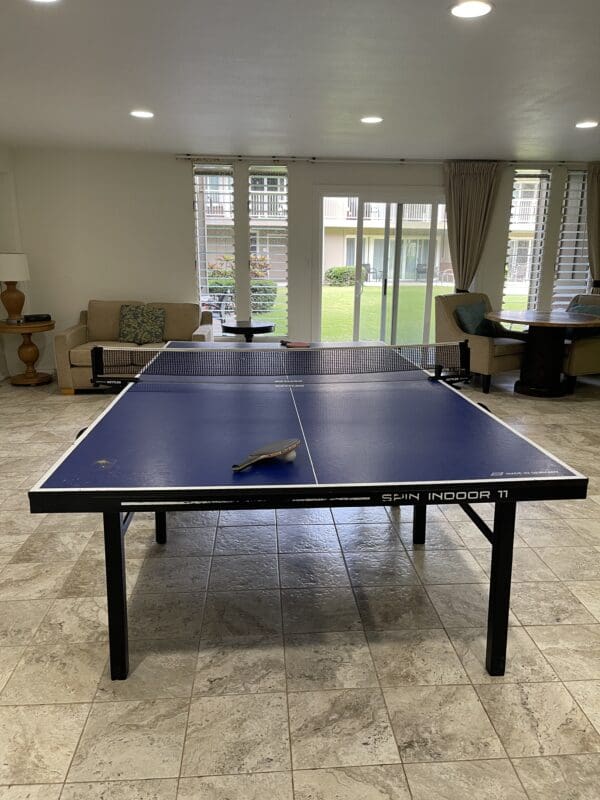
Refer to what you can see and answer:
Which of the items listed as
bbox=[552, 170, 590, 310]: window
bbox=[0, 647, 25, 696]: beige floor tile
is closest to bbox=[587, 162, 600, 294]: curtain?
bbox=[552, 170, 590, 310]: window

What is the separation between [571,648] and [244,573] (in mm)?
1403

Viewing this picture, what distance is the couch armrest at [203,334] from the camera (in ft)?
19.3

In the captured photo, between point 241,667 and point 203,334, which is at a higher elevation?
point 203,334

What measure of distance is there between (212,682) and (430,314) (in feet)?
20.5

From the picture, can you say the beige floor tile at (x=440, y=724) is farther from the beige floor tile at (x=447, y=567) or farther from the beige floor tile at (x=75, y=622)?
the beige floor tile at (x=75, y=622)

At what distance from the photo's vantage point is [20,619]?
92.6 inches

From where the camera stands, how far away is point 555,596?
2.54 metres

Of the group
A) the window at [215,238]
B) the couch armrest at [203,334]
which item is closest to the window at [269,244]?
the window at [215,238]

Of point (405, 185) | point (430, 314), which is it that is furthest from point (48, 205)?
point (430, 314)

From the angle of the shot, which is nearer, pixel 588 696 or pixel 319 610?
pixel 588 696

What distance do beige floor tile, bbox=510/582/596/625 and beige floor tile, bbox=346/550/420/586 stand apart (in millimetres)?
450

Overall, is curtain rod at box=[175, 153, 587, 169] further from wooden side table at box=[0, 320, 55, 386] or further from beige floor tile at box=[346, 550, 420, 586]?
beige floor tile at box=[346, 550, 420, 586]

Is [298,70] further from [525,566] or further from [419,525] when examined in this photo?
[525,566]

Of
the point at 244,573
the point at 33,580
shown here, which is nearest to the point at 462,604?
the point at 244,573
